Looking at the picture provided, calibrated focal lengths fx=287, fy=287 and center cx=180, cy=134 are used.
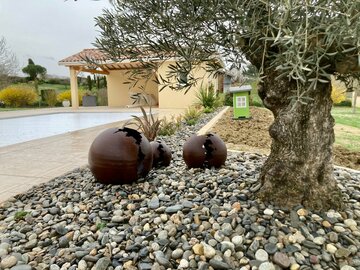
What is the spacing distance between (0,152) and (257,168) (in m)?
5.48

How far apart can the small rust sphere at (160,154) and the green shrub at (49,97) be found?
77.1 feet

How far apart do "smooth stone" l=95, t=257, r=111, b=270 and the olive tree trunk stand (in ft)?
4.75

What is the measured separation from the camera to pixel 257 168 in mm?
3637

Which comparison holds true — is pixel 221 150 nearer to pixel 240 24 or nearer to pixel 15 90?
pixel 240 24

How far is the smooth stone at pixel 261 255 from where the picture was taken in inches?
78.0

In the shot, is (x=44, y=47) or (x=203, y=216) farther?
(x=44, y=47)

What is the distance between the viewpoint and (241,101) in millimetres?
9305

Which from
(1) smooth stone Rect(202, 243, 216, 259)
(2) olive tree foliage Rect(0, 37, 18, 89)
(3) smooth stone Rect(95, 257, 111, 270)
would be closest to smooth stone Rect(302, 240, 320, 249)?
(1) smooth stone Rect(202, 243, 216, 259)

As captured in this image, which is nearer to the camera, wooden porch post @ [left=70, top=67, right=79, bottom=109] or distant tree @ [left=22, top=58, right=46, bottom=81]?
A: wooden porch post @ [left=70, top=67, right=79, bottom=109]

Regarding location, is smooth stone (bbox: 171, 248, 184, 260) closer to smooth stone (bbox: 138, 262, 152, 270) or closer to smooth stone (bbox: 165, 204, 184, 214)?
smooth stone (bbox: 138, 262, 152, 270)

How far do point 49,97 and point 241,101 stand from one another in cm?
2036

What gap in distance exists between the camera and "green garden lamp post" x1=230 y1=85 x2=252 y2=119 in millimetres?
9141

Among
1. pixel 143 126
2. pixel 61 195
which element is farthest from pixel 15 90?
pixel 61 195

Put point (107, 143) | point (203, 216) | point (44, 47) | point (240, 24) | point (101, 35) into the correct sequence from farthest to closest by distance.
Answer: point (44, 47) < point (107, 143) < point (101, 35) < point (203, 216) < point (240, 24)
